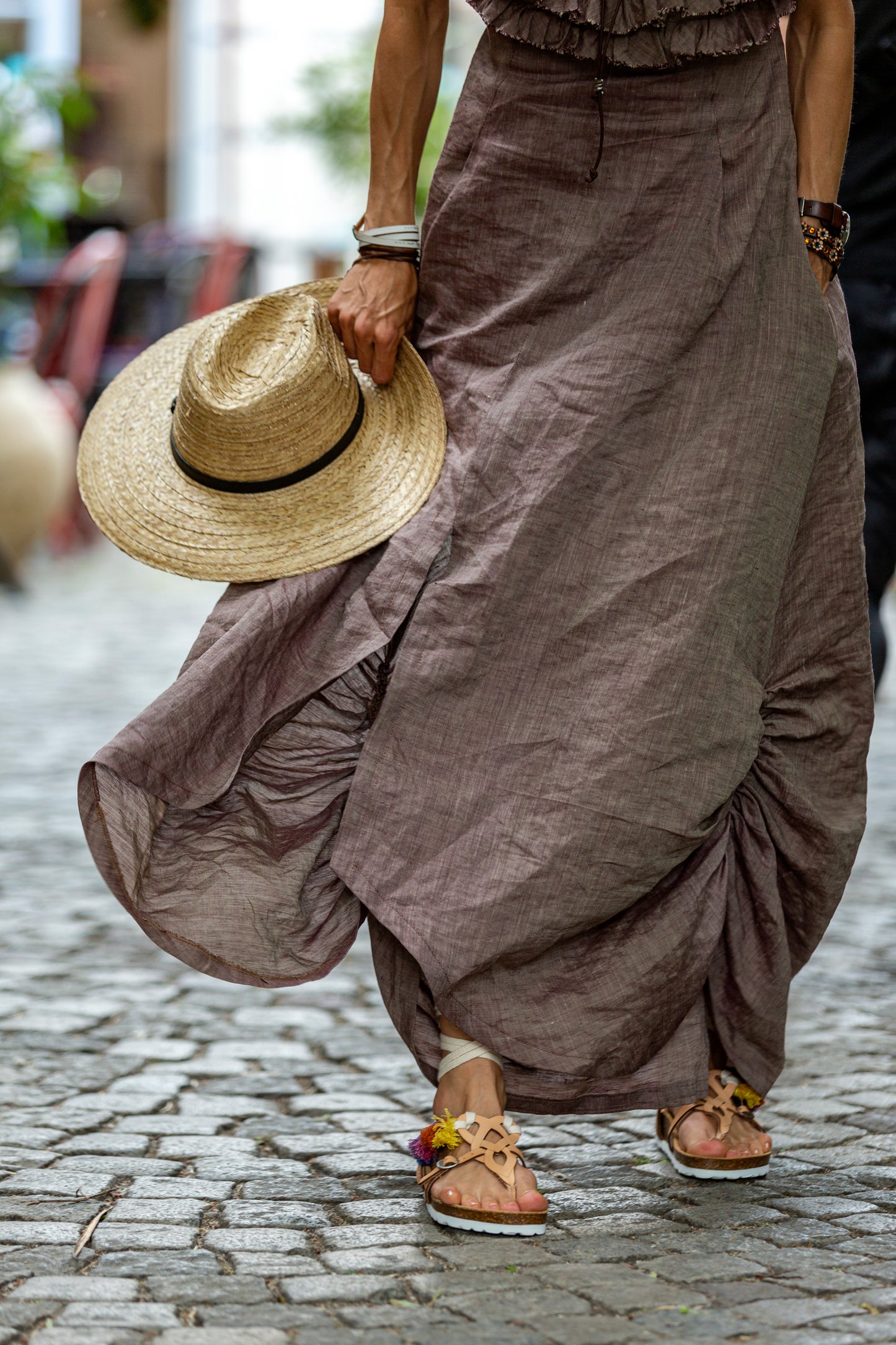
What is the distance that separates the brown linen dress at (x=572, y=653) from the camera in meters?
1.93

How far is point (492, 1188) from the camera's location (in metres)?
1.93

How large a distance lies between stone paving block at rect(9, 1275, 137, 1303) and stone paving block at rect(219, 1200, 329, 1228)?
209mm

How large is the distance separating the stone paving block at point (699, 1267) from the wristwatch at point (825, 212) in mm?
1201

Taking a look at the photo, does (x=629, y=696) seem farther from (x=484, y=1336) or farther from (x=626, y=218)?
(x=484, y=1336)

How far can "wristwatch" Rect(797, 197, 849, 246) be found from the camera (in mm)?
2078

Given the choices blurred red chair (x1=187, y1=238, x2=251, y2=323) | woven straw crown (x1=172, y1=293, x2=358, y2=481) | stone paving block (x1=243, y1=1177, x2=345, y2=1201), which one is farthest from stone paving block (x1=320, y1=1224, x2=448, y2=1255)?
blurred red chair (x1=187, y1=238, x2=251, y2=323)

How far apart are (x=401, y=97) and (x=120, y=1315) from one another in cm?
143

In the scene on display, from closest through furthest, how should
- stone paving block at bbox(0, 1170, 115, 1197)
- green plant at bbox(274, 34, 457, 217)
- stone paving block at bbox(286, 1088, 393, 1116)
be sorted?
1. stone paving block at bbox(0, 1170, 115, 1197)
2. stone paving block at bbox(286, 1088, 393, 1116)
3. green plant at bbox(274, 34, 457, 217)

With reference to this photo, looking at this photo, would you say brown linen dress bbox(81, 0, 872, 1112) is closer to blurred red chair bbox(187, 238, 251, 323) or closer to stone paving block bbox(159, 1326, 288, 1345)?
stone paving block bbox(159, 1326, 288, 1345)

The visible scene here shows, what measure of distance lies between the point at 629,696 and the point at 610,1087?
472 mm

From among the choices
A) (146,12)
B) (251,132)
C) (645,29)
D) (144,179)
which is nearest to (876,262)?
(645,29)

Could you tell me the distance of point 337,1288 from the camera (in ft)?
5.69

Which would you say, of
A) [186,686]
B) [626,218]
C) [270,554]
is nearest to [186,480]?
[270,554]

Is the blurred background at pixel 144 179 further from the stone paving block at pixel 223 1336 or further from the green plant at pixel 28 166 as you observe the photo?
the stone paving block at pixel 223 1336
